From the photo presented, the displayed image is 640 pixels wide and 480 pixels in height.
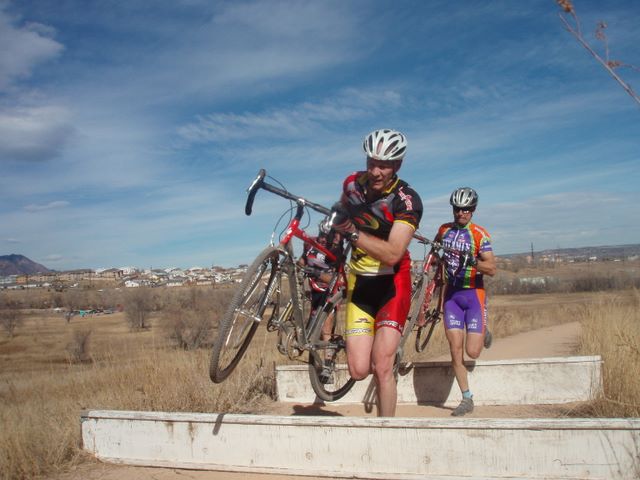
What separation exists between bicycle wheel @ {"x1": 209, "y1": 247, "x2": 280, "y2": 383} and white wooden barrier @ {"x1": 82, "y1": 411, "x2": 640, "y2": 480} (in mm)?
464

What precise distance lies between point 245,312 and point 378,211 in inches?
50.9

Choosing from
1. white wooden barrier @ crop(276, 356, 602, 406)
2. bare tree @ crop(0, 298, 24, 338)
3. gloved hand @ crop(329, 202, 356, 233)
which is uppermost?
gloved hand @ crop(329, 202, 356, 233)

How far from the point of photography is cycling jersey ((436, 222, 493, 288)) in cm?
596

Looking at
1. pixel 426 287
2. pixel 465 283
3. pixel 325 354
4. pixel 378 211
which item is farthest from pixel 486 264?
pixel 378 211

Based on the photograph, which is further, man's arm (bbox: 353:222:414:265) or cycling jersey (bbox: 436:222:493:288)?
cycling jersey (bbox: 436:222:493:288)

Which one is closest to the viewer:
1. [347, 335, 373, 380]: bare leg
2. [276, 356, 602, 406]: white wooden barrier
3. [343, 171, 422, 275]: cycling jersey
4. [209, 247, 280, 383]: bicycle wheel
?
[209, 247, 280, 383]: bicycle wheel

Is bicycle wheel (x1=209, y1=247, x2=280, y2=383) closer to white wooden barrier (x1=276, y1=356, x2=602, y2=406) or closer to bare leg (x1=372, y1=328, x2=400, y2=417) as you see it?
bare leg (x1=372, y1=328, x2=400, y2=417)

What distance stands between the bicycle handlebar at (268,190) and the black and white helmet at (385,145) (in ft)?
1.85

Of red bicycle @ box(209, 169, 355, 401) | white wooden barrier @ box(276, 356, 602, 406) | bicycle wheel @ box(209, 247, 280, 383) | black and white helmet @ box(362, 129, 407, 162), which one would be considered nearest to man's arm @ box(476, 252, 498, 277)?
white wooden barrier @ box(276, 356, 602, 406)

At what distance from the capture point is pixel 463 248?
6109 mm

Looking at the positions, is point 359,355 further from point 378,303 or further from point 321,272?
point 321,272

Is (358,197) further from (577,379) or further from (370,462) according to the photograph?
(577,379)

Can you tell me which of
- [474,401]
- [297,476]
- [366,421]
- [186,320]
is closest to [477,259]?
[474,401]

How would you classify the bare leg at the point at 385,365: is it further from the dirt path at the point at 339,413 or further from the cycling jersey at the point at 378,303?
the dirt path at the point at 339,413
